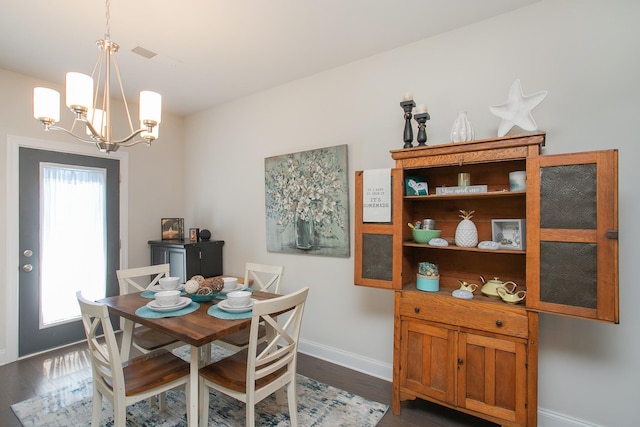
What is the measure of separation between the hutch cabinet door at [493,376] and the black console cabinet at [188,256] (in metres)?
2.91

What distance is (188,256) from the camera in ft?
11.5

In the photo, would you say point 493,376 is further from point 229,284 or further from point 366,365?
point 229,284

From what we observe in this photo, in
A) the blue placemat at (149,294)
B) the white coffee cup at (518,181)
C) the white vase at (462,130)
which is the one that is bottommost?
the blue placemat at (149,294)

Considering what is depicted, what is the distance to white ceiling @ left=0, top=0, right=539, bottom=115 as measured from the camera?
205 cm

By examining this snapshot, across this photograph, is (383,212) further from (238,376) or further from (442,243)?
(238,376)

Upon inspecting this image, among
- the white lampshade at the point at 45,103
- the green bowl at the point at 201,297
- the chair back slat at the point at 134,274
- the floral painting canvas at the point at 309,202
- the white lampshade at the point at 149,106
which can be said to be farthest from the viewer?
the floral painting canvas at the point at 309,202

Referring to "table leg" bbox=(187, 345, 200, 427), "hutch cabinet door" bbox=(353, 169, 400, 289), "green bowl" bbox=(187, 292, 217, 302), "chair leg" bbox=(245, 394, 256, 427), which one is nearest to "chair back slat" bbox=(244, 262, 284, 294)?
"green bowl" bbox=(187, 292, 217, 302)

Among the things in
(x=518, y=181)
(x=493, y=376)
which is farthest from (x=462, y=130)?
(x=493, y=376)

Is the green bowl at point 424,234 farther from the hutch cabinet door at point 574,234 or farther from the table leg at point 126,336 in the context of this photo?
the table leg at point 126,336

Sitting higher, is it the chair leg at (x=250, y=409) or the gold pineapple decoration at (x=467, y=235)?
the gold pineapple decoration at (x=467, y=235)

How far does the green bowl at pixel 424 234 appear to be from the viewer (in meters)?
2.16

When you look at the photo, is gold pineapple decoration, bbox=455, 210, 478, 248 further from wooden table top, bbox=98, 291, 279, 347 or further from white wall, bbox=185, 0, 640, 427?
wooden table top, bbox=98, 291, 279, 347

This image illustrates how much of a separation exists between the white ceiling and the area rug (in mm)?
2812

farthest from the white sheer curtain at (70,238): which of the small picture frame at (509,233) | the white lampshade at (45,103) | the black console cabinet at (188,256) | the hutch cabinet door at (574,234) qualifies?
the hutch cabinet door at (574,234)
